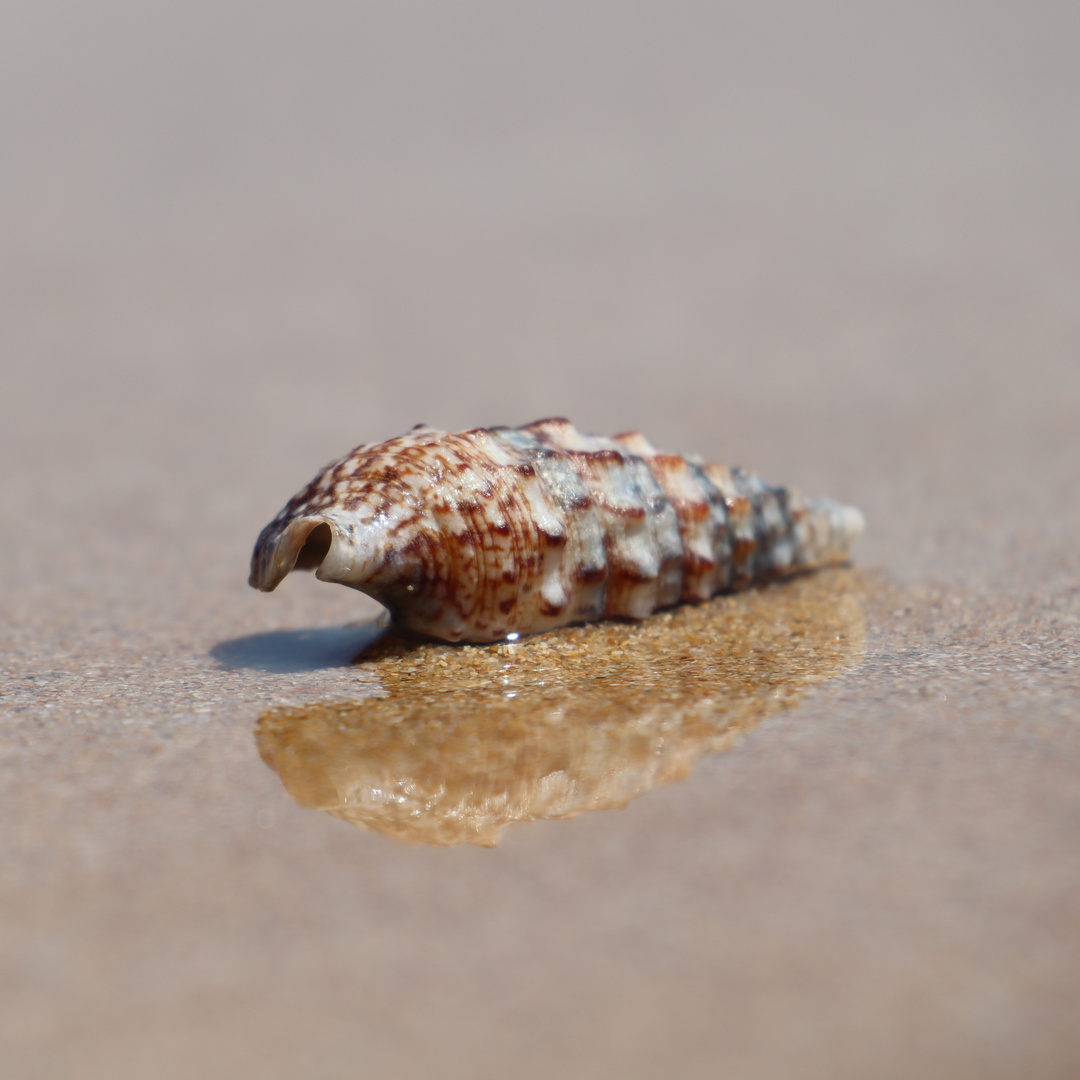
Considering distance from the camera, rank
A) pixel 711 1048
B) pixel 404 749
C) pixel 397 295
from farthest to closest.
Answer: pixel 397 295
pixel 404 749
pixel 711 1048

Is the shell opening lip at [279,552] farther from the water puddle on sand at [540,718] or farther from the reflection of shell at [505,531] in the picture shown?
the water puddle on sand at [540,718]

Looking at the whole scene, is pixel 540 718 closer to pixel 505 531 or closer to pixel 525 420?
pixel 505 531

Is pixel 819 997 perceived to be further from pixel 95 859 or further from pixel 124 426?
pixel 124 426

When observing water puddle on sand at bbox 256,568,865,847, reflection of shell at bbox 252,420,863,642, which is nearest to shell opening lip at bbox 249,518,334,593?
reflection of shell at bbox 252,420,863,642

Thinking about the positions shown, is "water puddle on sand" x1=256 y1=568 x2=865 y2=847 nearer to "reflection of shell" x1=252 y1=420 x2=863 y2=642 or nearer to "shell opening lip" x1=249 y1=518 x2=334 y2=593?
"reflection of shell" x1=252 y1=420 x2=863 y2=642

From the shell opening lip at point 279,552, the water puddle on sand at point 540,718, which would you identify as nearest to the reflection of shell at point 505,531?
the shell opening lip at point 279,552

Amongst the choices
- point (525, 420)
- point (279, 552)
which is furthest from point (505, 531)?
point (525, 420)

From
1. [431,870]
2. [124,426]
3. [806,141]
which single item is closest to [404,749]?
[431,870]
